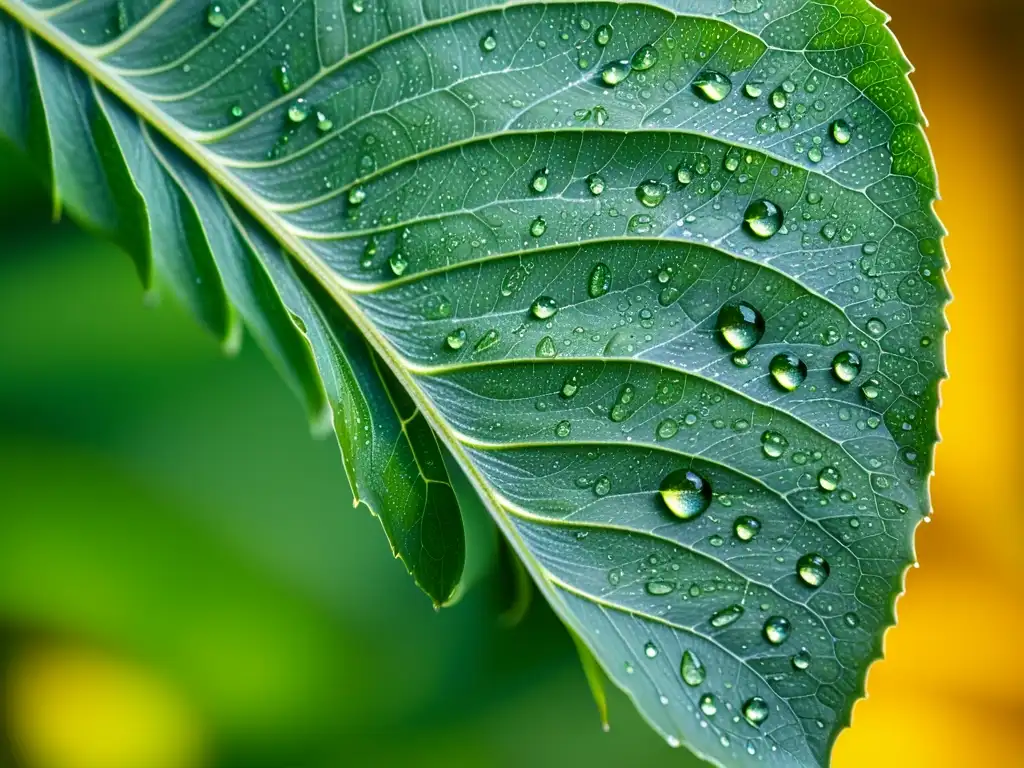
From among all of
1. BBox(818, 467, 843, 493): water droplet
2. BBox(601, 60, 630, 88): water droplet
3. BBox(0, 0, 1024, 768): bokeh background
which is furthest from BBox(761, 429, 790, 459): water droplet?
BBox(0, 0, 1024, 768): bokeh background

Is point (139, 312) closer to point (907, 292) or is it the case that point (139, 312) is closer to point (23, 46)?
point (23, 46)

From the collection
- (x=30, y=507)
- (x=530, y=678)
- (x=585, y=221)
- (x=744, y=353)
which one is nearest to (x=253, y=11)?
(x=585, y=221)

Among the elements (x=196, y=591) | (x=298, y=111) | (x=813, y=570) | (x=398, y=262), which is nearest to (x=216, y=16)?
(x=298, y=111)

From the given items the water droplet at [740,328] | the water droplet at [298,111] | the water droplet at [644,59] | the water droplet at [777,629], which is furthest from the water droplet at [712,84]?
the water droplet at [777,629]

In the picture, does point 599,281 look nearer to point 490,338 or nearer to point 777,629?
point 490,338

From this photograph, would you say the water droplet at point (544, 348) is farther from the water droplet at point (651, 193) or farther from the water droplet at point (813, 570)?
the water droplet at point (813, 570)

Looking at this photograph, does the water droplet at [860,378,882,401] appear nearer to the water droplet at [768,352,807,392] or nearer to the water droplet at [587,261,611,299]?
the water droplet at [768,352,807,392]
